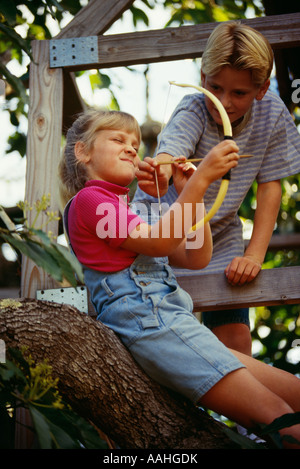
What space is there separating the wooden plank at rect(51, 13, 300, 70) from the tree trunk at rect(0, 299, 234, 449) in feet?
4.38

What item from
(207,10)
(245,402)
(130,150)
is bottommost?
(245,402)

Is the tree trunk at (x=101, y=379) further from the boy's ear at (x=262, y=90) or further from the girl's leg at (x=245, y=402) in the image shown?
the boy's ear at (x=262, y=90)

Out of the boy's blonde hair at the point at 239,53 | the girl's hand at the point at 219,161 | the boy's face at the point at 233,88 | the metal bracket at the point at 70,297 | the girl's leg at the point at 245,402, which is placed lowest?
the girl's leg at the point at 245,402

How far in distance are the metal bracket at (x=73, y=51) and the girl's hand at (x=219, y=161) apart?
120 cm

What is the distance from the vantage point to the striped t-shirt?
2484 mm

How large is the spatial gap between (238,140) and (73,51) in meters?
0.85

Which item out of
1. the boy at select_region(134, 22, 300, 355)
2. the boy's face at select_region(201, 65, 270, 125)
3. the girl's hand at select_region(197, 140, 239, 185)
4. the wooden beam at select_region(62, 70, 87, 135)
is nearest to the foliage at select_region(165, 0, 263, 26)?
the wooden beam at select_region(62, 70, 87, 135)

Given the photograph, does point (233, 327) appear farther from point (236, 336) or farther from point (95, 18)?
point (95, 18)

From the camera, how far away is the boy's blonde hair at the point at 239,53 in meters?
2.27

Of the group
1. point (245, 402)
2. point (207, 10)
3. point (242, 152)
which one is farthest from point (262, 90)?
point (207, 10)

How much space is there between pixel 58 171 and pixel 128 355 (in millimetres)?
845

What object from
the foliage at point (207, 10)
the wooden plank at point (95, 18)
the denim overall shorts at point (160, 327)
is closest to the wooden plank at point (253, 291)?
the denim overall shorts at point (160, 327)

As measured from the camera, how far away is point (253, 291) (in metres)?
2.32
